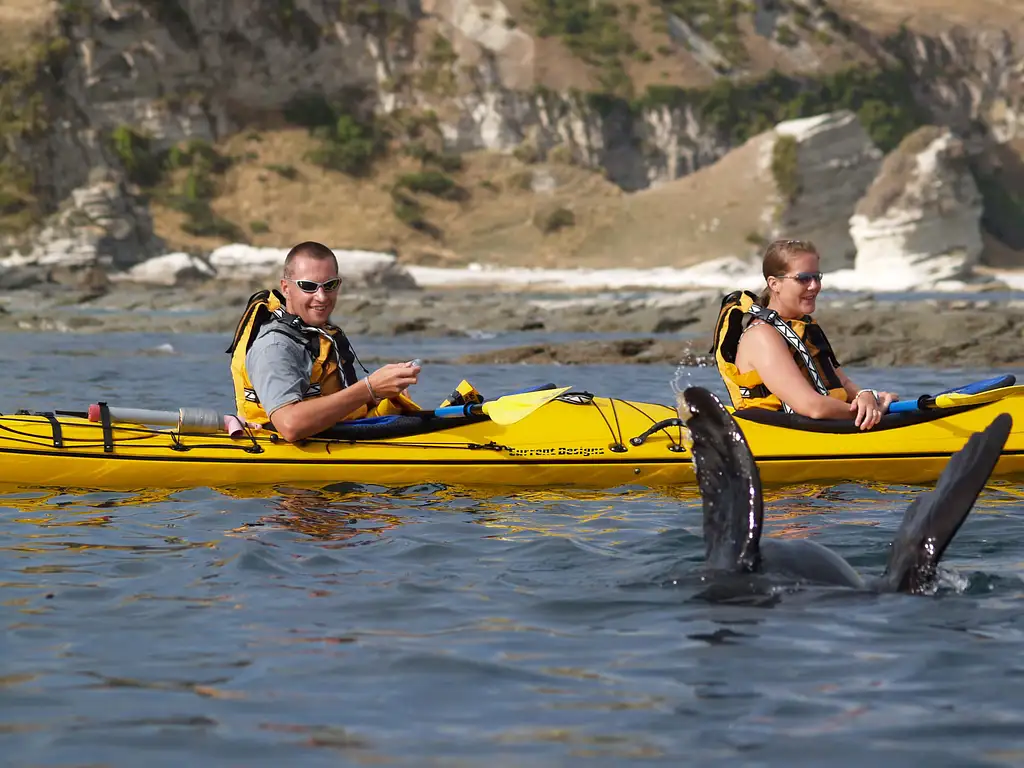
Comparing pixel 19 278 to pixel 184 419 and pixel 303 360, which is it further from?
pixel 303 360

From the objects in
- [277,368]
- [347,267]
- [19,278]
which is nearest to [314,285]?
[277,368]

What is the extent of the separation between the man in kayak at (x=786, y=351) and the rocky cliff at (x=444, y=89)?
4953cm

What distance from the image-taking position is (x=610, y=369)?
19.6 m

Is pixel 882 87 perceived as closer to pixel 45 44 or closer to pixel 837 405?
pixel 45 44

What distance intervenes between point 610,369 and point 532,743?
1601 cm

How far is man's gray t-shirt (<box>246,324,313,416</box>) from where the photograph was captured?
23.4ft

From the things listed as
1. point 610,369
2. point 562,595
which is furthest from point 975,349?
point 562,595

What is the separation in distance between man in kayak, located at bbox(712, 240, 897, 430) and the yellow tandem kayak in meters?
0.16

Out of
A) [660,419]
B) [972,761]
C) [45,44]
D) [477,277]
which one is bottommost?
[972,761]

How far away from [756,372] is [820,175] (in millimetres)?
59996

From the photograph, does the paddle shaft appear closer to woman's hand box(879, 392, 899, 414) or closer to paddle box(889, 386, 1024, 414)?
woman's hand box(879, 392, 899, 414)

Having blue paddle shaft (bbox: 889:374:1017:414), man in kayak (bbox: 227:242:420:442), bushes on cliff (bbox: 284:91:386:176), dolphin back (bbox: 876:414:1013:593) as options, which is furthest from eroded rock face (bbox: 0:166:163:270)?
dolphin back (bbox: 876:414:1013:593)

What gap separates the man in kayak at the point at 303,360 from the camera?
276 inches

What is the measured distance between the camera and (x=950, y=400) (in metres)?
8.15
